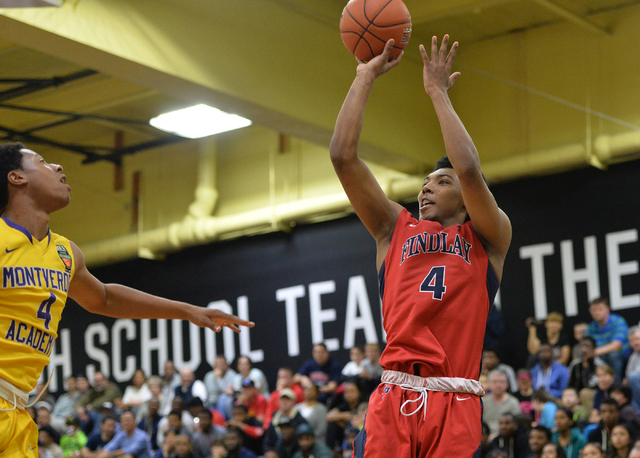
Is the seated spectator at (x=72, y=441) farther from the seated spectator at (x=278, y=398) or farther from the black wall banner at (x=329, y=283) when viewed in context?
the seated spectator at (x=278, y=398)

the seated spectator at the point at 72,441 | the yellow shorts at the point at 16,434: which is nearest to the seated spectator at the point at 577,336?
the seated spectator at the point at 72,441

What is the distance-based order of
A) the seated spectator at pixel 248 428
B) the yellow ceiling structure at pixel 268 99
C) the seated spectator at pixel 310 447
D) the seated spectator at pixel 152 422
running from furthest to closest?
the seated spectator at pixel 152 422, the seated spectator at pixel 248 428, the seated spectator at pixel 310 447, the yellow ceiling structure at pixel 268 99

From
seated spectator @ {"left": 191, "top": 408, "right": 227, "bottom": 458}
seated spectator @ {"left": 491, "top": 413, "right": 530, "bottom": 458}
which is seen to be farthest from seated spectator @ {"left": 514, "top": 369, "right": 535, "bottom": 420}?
seated spectator @ {"left": 191, "top": 408, "right": 227, "bottom": 458}

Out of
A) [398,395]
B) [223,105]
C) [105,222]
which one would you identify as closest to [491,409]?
[223,105]

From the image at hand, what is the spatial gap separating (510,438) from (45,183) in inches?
281

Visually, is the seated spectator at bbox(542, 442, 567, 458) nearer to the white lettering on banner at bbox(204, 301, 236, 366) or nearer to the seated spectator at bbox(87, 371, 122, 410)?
the white lettering on banner at bbox(204, 301, 236, 366)

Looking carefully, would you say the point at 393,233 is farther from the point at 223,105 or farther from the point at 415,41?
the point at 415,41

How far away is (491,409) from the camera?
10508 millimetres

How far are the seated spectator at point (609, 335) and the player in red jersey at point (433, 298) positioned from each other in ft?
23.9

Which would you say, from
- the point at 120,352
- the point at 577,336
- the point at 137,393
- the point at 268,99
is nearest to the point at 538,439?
the point at 577,336

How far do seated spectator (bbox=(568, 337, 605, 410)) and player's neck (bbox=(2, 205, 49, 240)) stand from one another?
26.0 feet

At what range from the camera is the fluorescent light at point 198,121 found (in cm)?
1391

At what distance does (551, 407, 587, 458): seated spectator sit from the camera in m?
9.34

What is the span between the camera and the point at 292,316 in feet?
49.3
